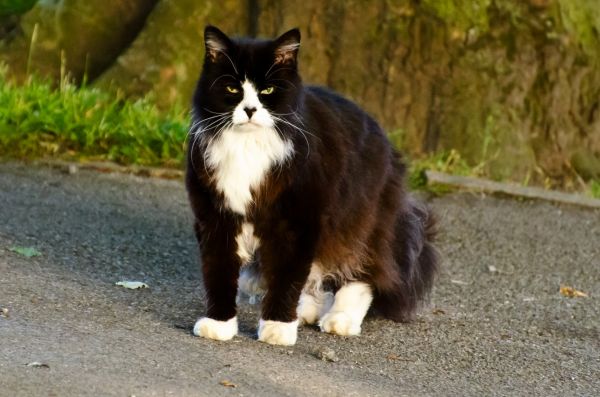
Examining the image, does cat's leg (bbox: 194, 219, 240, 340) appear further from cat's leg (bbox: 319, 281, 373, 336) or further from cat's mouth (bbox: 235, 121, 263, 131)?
cat's leg (bbox: 319, 281, 373, 336)

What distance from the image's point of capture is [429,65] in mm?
9867

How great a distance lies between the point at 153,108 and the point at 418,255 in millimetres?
3955

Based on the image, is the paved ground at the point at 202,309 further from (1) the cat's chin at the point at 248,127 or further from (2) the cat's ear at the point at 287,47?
(2) the cat's ear at the point at 287,47

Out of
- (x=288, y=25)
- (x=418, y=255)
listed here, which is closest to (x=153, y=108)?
(x=288, y=25)

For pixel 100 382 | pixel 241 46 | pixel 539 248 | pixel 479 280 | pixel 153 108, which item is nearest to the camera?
pixel 100 382

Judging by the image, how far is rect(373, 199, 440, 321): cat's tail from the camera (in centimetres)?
583

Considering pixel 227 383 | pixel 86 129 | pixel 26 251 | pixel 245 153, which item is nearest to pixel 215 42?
pixel 245 153

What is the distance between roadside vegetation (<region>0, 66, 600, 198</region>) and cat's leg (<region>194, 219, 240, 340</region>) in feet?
12.6

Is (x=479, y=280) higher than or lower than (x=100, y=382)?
lower

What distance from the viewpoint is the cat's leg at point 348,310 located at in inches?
220

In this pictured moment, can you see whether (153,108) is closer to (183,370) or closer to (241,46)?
(241,46)

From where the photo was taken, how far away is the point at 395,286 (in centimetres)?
578

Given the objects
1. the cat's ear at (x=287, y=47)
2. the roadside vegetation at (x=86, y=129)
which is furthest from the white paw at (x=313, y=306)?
the roadside vegetation at (x=86, y=129)

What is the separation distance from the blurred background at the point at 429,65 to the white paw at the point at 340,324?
4.31 meters
